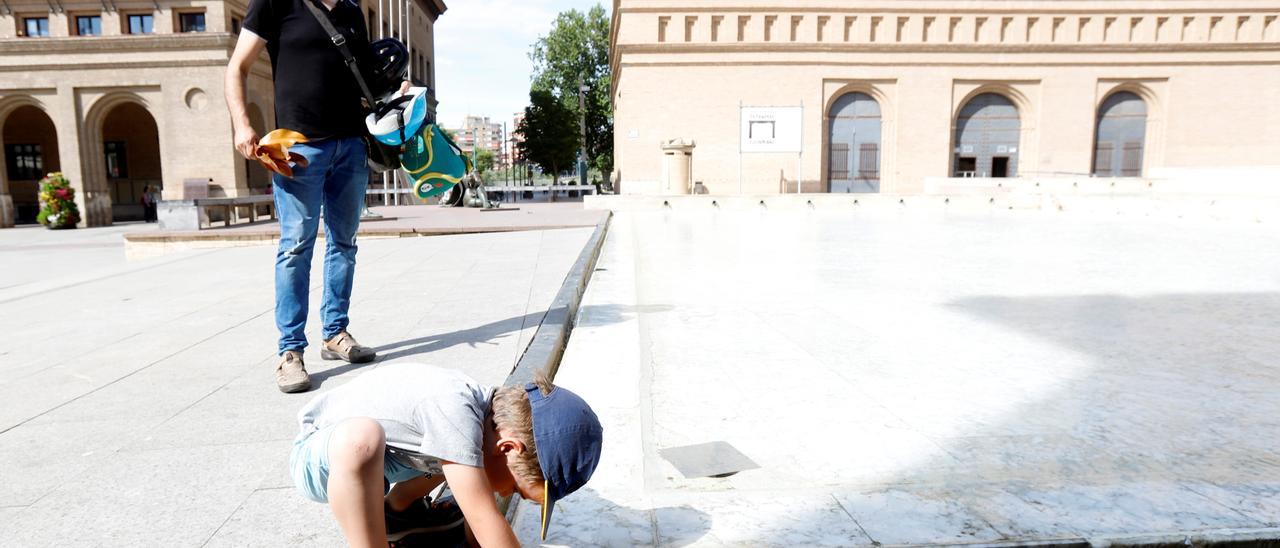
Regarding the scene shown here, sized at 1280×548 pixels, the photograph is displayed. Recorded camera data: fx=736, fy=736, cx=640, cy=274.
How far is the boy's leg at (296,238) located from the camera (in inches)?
127

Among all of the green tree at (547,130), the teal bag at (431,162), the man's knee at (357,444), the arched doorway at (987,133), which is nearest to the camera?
the man's knee at (357,444)

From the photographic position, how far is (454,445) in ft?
5.15

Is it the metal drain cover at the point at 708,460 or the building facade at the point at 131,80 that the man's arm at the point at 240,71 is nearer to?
the metal drain cover at the point at 708,460

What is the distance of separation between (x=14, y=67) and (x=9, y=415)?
36.9 m

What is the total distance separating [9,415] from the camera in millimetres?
2834

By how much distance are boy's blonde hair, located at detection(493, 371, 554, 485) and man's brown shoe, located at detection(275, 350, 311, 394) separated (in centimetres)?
177

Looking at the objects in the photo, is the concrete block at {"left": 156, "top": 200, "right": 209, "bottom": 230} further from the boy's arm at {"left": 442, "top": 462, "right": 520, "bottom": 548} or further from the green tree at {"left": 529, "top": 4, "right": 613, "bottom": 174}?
the green tree at {"left": 529, "top": 4, "right": 613, "bottom": 174}

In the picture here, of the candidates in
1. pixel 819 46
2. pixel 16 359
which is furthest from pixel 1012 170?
pixel 16 359

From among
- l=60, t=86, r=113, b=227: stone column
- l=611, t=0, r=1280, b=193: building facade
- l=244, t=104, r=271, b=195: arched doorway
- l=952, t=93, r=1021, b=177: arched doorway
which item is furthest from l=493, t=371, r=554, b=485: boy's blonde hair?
l=60, t=86, r=113, b=227: stone column

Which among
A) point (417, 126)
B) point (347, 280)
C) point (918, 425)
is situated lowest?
point (918, 425)

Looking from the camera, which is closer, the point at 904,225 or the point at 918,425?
the point at 918,425

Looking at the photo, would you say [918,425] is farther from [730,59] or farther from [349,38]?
[730,59]

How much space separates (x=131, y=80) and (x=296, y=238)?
110 feet

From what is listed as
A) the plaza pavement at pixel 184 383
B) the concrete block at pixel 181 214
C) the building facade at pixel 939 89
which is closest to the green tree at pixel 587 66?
the building facade at pixel 939 89
